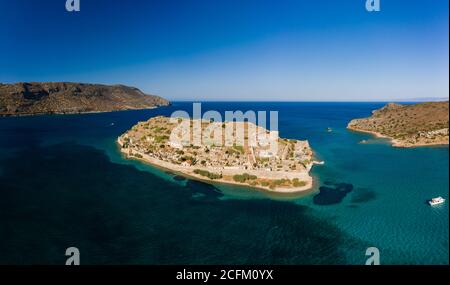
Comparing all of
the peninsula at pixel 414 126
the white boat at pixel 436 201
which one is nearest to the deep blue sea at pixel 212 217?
the white boat at pixel 436 201

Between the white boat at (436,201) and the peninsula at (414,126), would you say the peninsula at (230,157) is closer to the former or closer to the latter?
the white boat at (436,201)

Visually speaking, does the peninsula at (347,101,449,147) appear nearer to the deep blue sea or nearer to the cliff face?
the deep blue sea

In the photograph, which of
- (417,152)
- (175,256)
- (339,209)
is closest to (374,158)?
(417,152)

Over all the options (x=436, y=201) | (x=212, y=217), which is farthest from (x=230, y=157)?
(x=436, y=201)

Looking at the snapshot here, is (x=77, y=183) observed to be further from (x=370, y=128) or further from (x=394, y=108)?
(x=394, y=108)

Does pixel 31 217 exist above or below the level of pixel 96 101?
below

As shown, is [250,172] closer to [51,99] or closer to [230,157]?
[230,157]
